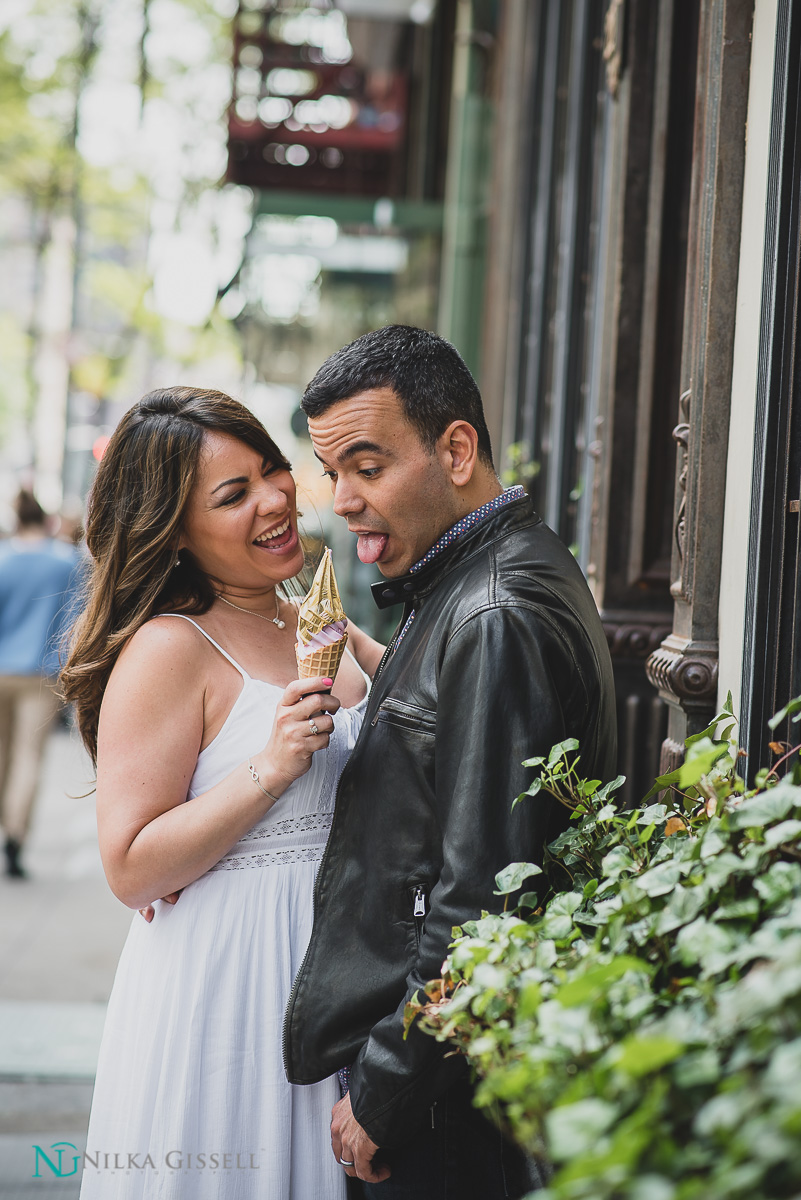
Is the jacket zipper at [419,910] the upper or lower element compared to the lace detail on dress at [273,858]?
upper

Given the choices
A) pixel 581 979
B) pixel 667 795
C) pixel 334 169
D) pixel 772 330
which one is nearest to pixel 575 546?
pixel 772 330

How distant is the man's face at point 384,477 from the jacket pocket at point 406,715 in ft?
0.90

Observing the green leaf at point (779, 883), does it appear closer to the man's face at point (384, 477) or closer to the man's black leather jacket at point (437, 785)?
the man's black leather jacket at point (437, 785)

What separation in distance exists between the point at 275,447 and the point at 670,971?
1.62 meters

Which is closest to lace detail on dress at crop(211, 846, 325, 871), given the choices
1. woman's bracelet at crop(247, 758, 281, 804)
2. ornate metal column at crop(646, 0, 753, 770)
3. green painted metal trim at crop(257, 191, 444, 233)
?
woman's bracelet at crop(247, 758, 281, 804)

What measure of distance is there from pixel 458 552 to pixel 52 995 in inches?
169

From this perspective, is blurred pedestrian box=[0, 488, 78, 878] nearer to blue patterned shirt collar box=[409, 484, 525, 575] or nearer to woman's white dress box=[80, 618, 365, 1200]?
woman's white dress box=[80, 618, 365, 1200]

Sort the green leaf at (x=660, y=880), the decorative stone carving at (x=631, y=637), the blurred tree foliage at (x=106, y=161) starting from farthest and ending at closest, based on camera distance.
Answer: the blurred tree foliage at (x=106, y=161) → the decorative stone carving at (x=631, y=637) → the green leaf at (x=660, y=880)

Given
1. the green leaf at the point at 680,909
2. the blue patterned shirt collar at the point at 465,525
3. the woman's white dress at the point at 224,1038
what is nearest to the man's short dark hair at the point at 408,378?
the blue patterned shirt collar at the point at 465,525

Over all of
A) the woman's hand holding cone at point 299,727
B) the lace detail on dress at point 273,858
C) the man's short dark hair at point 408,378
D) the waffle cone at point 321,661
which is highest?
the man's short dark hair at point 408,378

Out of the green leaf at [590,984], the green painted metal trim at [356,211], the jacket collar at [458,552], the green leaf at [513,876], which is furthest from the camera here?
the green painted metal trim at [356,211]

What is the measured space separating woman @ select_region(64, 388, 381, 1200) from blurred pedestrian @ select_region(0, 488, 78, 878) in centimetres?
516

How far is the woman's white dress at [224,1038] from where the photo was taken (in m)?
2.16

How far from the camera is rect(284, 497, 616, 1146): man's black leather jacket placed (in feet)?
5.61
